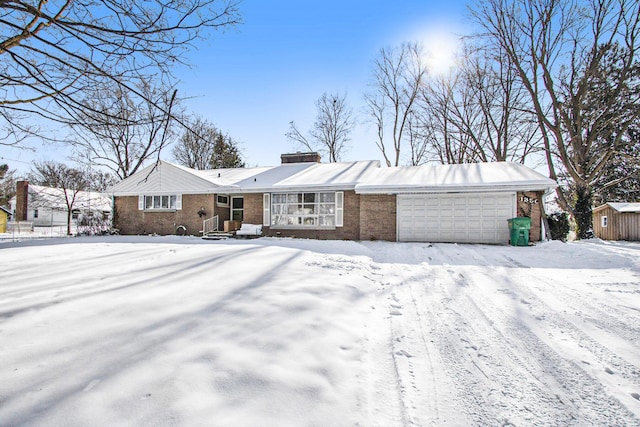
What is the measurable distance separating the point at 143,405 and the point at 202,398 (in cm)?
31

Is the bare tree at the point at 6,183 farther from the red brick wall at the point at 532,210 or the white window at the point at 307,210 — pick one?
the red brick wall at the point at 532,210

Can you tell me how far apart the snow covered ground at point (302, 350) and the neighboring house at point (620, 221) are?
14.9 m

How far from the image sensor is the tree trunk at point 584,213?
14.8 metres

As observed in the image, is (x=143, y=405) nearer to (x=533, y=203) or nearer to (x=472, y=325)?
(x=472, y=325)

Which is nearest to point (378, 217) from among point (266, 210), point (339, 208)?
point (339, 208)

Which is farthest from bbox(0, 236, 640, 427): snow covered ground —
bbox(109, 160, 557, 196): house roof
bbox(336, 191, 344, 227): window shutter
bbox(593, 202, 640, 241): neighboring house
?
bbox(593, 202, 640, 241): neighboring house

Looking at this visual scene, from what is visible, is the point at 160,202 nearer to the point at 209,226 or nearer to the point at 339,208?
the point at 209,226

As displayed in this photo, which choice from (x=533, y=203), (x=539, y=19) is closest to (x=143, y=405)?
(x=533, y=203)

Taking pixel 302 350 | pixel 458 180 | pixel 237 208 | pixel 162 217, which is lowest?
pixel 302 350

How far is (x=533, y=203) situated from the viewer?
38.8 feet

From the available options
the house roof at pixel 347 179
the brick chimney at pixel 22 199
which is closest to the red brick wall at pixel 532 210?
the house roof at pixel 347 179

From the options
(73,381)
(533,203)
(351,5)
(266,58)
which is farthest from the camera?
(533,203)

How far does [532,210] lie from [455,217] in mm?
2843

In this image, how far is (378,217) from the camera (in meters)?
13.1
